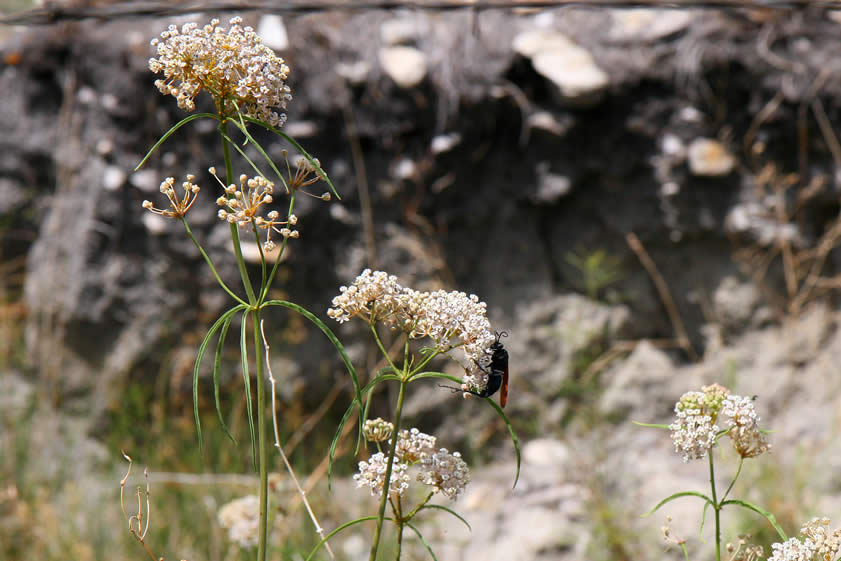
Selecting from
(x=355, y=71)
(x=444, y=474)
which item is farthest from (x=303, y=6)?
(x=444, y=474)

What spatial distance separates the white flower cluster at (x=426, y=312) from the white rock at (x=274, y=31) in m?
1.51

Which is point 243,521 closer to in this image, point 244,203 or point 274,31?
point 244,203

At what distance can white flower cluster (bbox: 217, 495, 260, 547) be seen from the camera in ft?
3.31

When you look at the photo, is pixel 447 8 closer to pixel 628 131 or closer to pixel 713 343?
pixel 628 131

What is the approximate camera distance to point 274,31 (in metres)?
1.92

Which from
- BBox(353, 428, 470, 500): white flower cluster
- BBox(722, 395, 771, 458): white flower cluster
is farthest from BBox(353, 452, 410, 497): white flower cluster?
BBox(722, 395, 771, 458): white flower cluster

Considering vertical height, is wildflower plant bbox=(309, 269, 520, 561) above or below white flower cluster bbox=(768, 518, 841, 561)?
above

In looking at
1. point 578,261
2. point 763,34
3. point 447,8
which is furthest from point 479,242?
point 763,34

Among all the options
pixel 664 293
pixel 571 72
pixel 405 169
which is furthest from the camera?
pixel 664 293

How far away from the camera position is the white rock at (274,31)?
1.90 m

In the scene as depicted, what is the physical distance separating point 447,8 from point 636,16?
19.0 inches

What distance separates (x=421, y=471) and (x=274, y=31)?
5.24ft

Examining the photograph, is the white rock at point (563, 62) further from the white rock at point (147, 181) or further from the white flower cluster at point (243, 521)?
the white flower cluster at point (243, 521)

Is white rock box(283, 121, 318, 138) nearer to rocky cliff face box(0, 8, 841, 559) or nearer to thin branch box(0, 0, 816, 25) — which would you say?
rocky cliff face box(0, 8, 841, 559)
